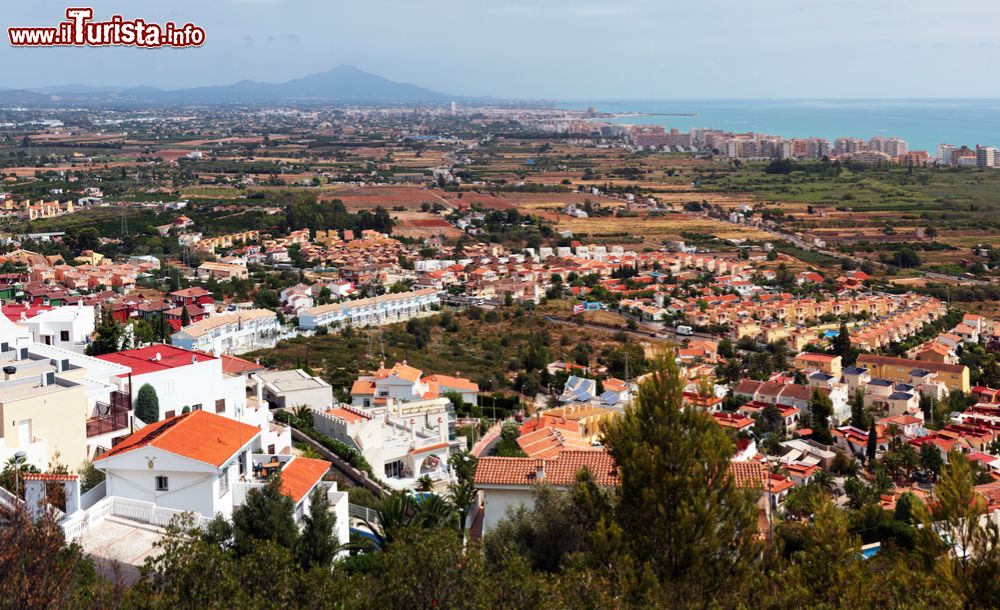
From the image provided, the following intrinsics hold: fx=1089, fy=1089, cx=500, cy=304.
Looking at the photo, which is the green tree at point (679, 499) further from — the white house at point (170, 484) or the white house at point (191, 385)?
the white house at point (191, 385)

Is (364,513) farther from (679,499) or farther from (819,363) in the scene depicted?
(819,363)

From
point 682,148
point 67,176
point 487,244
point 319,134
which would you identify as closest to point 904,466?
point 487,244

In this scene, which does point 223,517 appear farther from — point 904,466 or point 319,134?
point 319,134

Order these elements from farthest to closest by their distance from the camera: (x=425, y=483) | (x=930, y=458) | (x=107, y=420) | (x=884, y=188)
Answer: (x=884, y=188) → (x=930, y=458) → (x=425, y=483) → (x=107, y=420)

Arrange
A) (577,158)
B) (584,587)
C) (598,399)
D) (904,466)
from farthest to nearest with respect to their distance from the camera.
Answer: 1. (577,158)
2. (598,399)
3. (904,466)
4. (584,587)

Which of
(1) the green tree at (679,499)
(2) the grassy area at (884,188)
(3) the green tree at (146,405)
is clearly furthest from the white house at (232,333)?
(2) the grassy area at (884,188)

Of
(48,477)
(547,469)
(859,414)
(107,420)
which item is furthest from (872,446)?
(48,477)
